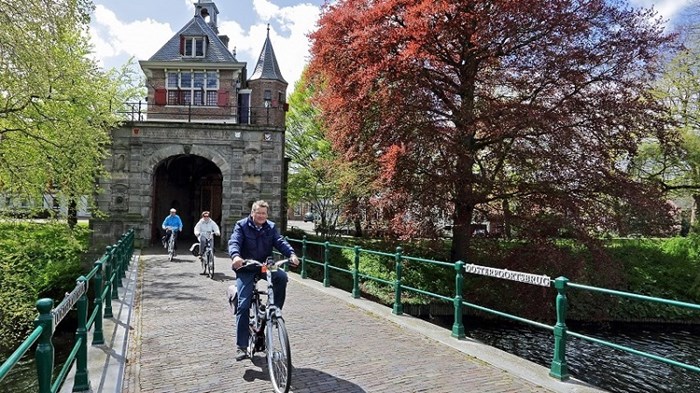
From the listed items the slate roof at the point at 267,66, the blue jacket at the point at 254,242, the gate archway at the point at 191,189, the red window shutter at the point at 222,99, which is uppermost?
the slate roof at the point at 267,66

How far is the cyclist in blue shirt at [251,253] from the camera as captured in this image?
512cm

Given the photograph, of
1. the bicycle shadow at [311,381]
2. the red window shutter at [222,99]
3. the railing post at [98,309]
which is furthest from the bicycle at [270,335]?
the red window shutter at [222,99]

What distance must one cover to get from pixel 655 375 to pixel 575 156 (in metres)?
5.39

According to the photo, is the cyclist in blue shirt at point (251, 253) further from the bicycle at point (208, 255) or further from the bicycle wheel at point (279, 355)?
the bicycle at point (208, 255)

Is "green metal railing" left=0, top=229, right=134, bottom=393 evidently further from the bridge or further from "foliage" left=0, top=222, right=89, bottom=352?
"foliage" left=0, top=222, right=89, bottom=352

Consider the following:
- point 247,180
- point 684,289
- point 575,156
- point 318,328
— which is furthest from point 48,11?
point 684,289

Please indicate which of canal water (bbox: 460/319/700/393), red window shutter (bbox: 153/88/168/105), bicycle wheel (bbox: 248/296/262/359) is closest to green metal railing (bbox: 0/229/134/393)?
bicycle wheel (bbox: 248/296/262/359)

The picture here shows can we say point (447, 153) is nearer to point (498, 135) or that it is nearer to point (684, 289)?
point (498, 135)

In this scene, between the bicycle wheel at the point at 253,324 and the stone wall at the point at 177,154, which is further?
the stone wall at the point at 177,154

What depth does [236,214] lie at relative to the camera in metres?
21.1

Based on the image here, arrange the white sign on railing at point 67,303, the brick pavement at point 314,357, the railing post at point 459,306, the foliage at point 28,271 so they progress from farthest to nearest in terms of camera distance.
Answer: the foliage at point 28,271, the railing post at point 459,306, the brick pavement at point 314,357, the white sign on railing at point 67,303

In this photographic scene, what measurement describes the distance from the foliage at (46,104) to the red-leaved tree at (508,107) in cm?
696

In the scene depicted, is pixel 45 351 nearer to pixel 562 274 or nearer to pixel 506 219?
pixel 506 219

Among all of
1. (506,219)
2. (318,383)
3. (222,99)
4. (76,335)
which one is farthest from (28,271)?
(222,99)
